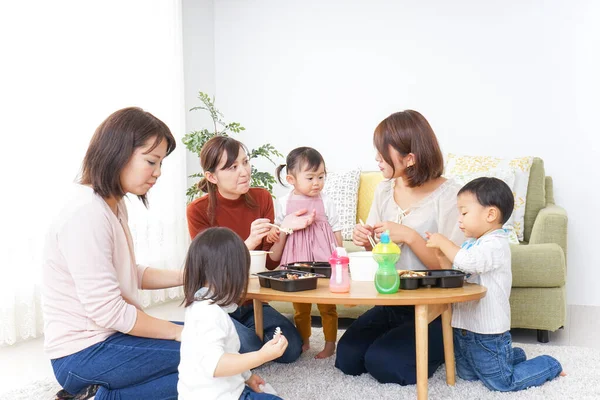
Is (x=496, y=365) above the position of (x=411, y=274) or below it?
below

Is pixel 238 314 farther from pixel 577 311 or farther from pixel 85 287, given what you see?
pixel 577 311

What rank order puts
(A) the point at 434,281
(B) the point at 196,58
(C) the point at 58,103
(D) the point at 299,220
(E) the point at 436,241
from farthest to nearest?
(B) the point at 196,58
(C) the point at 58,103
(D) the point at 299,220
(E) the point at 436,241
(A) the point at 434,281

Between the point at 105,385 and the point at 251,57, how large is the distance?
11.3ft

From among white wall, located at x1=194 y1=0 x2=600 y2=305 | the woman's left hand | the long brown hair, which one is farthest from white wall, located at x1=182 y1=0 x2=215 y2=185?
the woman's left hand

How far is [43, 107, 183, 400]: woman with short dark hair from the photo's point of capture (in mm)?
1729

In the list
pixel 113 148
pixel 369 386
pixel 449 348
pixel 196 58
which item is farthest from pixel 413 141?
pixel 196 58

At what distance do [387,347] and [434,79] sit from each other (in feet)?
7.98

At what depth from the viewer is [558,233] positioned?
315 centimetres

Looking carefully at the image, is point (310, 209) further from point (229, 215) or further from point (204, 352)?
point (204, 352)

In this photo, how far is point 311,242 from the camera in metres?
2.55

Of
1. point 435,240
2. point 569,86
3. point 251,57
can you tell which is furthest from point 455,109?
point 435,240

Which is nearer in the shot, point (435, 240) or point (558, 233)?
point (435, 240)

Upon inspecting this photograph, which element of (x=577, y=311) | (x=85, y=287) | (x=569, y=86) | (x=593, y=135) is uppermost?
(x=569, y=86)

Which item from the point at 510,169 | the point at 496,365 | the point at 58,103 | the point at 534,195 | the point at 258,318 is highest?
the point at 58,103
